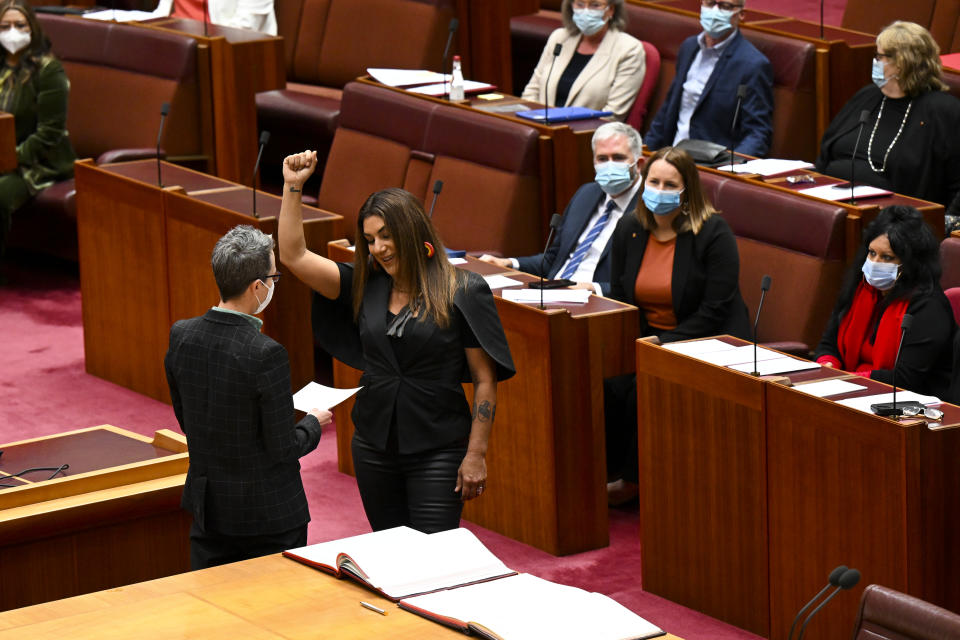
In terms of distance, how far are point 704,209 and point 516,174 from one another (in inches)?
38.7

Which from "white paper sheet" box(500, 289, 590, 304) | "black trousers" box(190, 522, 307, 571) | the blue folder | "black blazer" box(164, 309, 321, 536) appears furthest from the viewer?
the blue folder

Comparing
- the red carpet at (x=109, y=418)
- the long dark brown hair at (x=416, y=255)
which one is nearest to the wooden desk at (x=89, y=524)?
the long dark brown hair at (x=416, y=255)

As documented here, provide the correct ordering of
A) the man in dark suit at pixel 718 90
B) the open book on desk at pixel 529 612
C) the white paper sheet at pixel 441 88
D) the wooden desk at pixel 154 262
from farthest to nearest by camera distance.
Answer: the white paper sheet at pixel 441 88 → the man in dark suit at pixel 718 90 → the wooden desk at pixel 154 262 → the open book on desk at pixel 529 612

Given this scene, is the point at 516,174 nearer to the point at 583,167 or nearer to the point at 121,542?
the point at 583,167

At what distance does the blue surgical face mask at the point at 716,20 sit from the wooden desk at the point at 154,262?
1.52m

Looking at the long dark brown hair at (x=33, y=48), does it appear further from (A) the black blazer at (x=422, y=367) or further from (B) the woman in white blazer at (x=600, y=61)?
(A) the black blazer at (x=422, y=367)

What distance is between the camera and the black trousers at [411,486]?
3238 millimetres

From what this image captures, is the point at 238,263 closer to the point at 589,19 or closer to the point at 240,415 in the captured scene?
the point at 240,415

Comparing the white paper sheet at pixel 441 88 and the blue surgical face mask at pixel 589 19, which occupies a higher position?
the blue surgical face mask at pixel 589 19

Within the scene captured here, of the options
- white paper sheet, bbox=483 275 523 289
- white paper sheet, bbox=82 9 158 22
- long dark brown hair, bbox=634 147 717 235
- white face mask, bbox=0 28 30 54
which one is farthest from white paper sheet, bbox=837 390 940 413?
white paper sheet, bbox=82 9 158 22

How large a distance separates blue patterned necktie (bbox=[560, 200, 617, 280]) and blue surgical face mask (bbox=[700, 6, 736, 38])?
112cm

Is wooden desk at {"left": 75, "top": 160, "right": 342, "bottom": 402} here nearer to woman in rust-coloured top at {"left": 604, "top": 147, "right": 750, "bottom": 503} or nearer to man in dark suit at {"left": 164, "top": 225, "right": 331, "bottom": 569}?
woman in rust-coloured top at {"left": 604, "top": 147, "right": 750, "bottom": 503}

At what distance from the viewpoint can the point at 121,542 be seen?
11.3 ft

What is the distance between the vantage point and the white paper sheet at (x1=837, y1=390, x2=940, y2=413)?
11.2 feet
